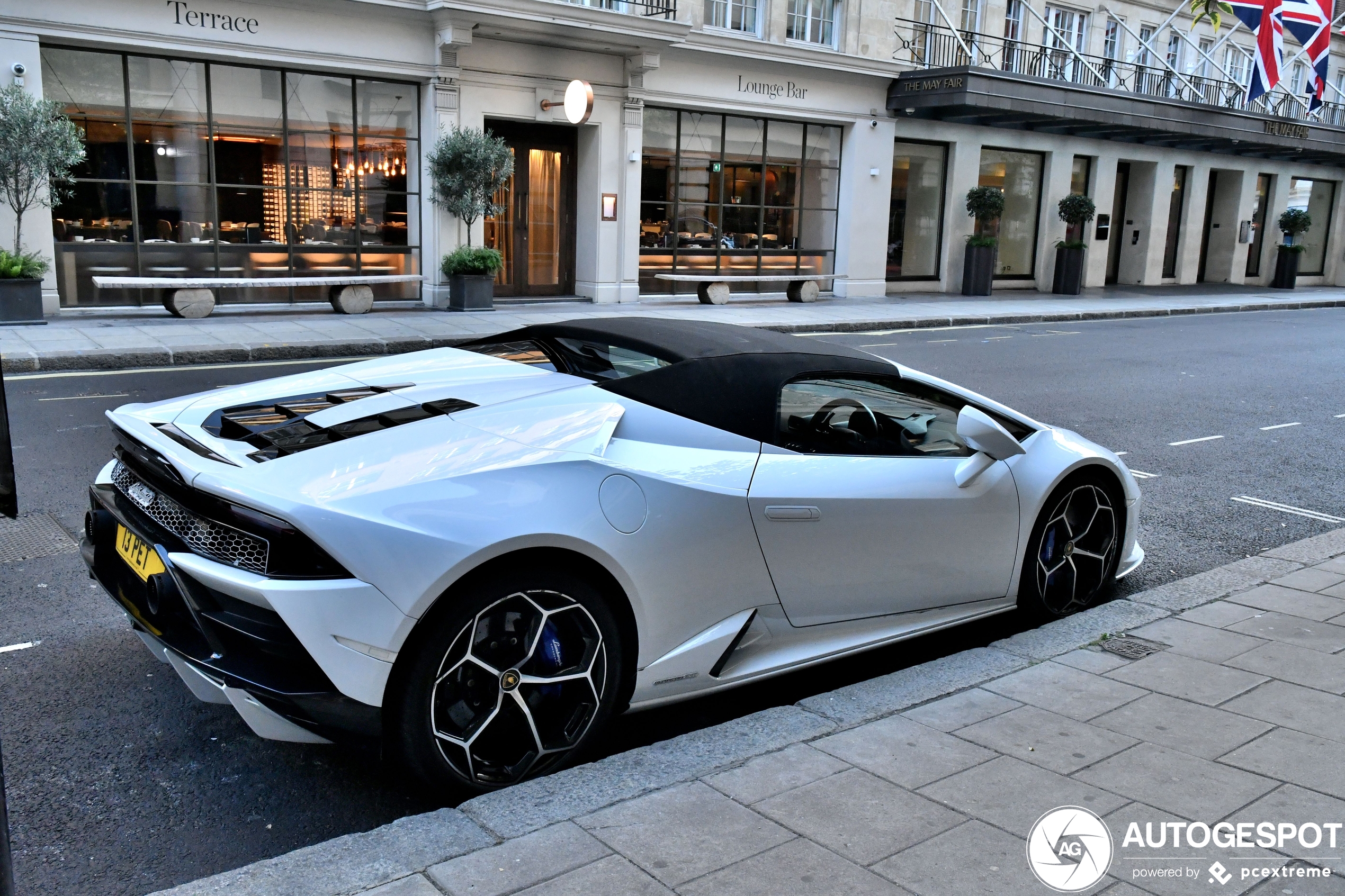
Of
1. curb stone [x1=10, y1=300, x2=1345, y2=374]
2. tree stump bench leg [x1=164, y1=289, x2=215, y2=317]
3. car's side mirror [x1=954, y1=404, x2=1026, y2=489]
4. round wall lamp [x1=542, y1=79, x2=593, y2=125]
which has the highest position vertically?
round wall lamp [x1=542, y1=79, x2=593, y2=125]

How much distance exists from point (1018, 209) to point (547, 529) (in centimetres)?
2800

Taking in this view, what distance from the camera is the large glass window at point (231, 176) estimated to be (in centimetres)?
1614

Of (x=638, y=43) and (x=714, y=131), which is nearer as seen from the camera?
(x=638, y=43)

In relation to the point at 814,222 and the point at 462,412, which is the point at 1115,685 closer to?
the point at 462,412

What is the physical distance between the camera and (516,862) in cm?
272

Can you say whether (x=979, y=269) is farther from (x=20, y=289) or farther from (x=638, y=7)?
(x=20, y=289)

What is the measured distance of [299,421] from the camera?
3.77 m

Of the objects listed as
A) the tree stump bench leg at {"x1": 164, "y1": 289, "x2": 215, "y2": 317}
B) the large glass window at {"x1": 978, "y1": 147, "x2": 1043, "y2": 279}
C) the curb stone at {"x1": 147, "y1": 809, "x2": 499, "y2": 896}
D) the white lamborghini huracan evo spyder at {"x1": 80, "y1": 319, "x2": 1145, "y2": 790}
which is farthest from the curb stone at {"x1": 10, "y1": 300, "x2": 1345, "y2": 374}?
the large glass window at {"x1": 978, "y1": 147, "x2": 1043, "y2": 279}

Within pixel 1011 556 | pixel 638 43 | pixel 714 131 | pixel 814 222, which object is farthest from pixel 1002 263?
pixel 1011 556

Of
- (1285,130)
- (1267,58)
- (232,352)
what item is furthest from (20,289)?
(1285,130)

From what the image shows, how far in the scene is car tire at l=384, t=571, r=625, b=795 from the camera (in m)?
3.12

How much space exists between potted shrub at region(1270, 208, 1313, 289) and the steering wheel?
117ft

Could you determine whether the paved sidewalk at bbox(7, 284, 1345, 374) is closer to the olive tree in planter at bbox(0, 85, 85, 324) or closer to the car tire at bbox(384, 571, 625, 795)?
the olive tree in planter at bbox(0, 85, 85, 324)

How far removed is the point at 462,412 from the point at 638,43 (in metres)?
17.4
